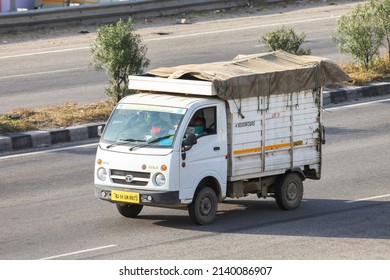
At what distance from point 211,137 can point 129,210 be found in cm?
148

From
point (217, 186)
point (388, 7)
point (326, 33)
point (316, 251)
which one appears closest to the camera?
point (316, 251)

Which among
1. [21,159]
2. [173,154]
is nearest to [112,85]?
[21,159]

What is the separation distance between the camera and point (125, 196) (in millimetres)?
13984

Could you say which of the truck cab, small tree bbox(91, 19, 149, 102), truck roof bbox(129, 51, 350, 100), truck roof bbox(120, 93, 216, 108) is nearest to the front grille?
the truck cab

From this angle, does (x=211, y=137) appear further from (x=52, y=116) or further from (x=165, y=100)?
(x=52, y=116)

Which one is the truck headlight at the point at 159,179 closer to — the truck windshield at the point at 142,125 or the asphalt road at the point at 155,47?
the truck windshield at the point at 142,125

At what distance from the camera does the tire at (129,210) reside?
1464cm

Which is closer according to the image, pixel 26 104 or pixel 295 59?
pixel 295 59

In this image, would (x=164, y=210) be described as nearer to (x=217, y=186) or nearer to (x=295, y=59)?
(x=217, y=186)

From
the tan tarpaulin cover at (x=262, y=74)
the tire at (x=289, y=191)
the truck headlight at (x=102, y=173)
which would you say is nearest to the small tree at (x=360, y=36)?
the tan tarpaulin cover at (x=262, y=74)

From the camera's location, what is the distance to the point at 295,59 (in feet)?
52.6

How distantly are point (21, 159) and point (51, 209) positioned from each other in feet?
10.9

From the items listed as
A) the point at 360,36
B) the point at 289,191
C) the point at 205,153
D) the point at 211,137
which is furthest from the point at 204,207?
the point at 360,36

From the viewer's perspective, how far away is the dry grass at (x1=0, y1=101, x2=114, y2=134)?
1981 centimetres
